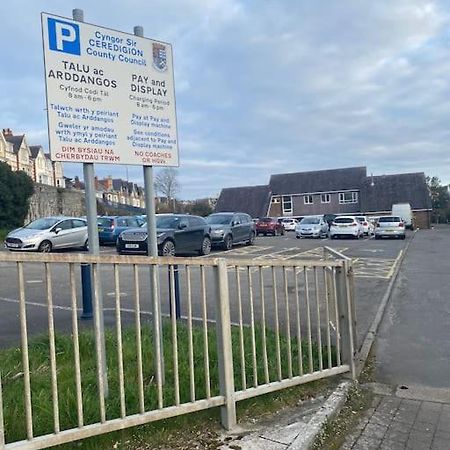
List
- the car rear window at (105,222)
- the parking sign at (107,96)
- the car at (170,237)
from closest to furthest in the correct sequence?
the parking sign at (107,96), the car at (170,237), the car rear window at (105,222)

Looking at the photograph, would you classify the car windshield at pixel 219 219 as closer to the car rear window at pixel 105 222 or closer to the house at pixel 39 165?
the car rear window at pixel 105 222

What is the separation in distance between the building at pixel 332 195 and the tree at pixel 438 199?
17.2 metres

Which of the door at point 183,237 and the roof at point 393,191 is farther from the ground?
the roof at point 393,191

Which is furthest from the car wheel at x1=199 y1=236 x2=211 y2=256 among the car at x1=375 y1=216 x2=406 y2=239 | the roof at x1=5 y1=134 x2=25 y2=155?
the roof at x1=5 y1=134 x2=25 y2=155

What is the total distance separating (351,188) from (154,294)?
62.9m

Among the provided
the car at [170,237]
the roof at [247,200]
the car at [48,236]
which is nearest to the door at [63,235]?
the car at [48,236]

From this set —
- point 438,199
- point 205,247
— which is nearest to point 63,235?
point 205,247

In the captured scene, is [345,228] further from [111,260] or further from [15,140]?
[15,140]

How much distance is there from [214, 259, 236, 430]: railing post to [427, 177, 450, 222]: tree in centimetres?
7825

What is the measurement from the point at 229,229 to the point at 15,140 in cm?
5579

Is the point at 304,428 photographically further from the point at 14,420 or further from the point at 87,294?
the point at 87,294

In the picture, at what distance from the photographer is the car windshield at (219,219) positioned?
2230cm

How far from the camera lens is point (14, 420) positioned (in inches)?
131

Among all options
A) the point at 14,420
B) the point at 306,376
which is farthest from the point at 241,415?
the point at 14,420
